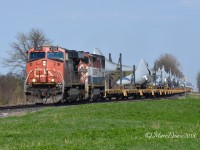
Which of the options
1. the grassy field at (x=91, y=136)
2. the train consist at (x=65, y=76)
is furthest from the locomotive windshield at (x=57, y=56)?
the grassy field at (x=91, y=136)

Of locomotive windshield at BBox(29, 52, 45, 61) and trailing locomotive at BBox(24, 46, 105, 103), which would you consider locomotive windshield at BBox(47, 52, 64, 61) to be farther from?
locomotive windshield at BBox(29, 52, 45, 61)

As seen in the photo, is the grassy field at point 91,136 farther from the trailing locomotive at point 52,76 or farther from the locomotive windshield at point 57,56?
the locomotive windshield at point 57,56

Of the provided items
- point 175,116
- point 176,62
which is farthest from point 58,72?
point 176,62

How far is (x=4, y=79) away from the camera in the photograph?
178 feet

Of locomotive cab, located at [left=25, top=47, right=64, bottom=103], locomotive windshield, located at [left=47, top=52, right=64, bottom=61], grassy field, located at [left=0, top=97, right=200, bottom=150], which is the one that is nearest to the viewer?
grassy field, located at [left=0, top=97, right=200, bottom=150]

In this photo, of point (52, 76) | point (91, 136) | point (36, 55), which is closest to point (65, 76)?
point (52, 76)

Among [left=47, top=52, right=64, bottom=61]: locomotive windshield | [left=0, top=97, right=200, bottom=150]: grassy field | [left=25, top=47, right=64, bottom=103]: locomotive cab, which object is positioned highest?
[left=47, top=52, right=64, bottom=61]: locomotive windshield

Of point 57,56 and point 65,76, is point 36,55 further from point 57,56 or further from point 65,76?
point 65,76

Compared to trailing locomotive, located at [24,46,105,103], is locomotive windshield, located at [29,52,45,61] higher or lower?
higher

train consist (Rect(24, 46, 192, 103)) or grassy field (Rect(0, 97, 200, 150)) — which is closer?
grassy field (Rect(0, 97, 200, 150))

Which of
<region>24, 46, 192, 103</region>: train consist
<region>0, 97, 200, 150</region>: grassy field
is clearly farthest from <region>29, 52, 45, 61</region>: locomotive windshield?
<region>0, 97, 200, 150</region>: grassy field

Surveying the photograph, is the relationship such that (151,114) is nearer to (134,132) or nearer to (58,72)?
(134,132)

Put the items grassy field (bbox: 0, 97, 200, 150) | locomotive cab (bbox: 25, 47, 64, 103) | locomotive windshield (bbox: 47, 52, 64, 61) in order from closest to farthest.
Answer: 1. grassy field (bbox: 0, 97, 200, 150)
2. locomotive cab (bbox: 25, 47, 64, 103)
3. locomotive windshield (bbox: 47, 52, 64, 61)

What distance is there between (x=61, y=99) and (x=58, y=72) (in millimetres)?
1815
